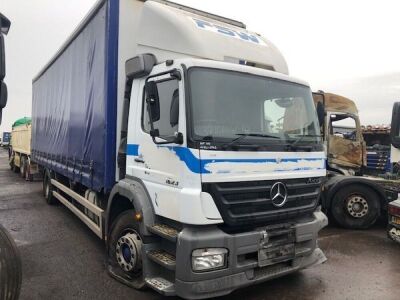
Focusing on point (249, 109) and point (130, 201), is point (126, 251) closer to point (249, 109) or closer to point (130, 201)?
point (130, 201)

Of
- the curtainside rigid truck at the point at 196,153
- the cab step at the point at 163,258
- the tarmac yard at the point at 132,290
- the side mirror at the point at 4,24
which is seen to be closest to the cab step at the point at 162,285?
the curtainside rigid truck at the point at 196,153

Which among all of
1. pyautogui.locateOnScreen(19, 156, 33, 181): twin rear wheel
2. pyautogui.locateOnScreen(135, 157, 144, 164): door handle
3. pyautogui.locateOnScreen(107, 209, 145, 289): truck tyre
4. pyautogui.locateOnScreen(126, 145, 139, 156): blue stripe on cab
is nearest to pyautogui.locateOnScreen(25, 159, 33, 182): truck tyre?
pyautogui.locateOnScreen(19, 156, 33, 181): twin rear wheel

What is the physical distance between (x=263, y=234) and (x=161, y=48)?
98.1 inches

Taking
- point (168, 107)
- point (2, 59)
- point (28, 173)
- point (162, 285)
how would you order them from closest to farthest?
point (2, 59)
point (162, 285)
point (168, 107)
point (28, 173)

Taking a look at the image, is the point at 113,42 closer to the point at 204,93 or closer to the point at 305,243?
the point at 204,93

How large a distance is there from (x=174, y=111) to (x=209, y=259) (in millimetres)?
1457

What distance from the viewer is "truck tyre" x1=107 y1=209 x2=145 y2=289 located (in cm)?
414

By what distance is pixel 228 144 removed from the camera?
354 centimetres

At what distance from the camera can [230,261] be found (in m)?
3.49

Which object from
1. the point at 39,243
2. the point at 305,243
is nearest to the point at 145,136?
the point at 305,243

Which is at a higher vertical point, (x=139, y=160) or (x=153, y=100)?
(x=153, y=100)

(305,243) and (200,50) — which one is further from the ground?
(200,50)

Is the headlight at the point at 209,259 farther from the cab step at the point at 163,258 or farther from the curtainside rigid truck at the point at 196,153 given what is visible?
the cab step at the point at 163,258

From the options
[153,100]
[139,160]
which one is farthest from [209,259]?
[153,100]
